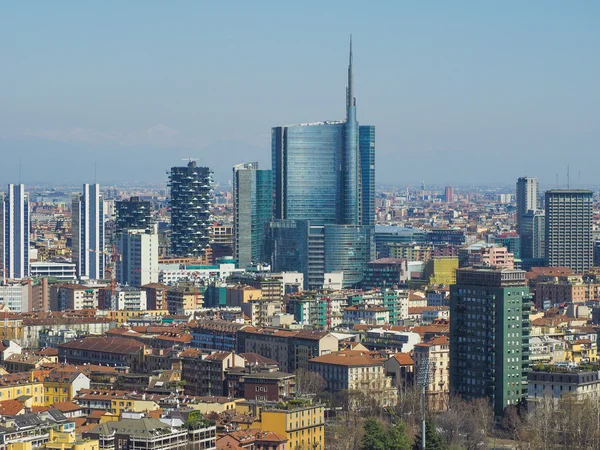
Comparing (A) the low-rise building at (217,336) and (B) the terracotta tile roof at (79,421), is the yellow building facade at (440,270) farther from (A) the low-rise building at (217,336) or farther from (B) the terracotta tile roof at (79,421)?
(B) the terracotta tile roof at (79,421)

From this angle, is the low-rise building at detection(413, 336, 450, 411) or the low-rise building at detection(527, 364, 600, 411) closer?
the low-rise building at detection(527, 364, 600, 411)

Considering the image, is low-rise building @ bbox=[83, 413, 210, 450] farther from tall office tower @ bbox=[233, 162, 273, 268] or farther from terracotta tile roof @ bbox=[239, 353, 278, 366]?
tall office tower @ bbox=[233, 162, 273, 268]

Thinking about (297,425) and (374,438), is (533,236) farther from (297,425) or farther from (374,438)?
(374,438)

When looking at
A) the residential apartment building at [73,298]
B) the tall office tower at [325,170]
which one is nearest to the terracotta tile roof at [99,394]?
the residential apartment building at [73,298]

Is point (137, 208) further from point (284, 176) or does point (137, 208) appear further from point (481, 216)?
point (481, 216)

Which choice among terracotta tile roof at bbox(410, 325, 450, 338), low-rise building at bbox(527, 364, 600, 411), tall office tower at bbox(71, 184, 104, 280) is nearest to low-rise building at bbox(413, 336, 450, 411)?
low-rise building at bbox(527, 364, 600, 411)

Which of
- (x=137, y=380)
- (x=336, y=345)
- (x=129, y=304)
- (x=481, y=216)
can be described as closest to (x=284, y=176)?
(x=129, y=304)
